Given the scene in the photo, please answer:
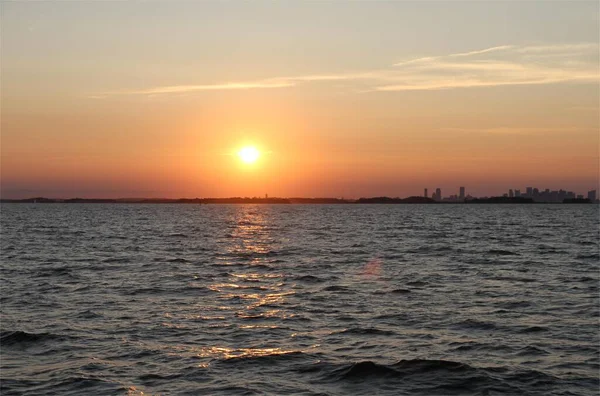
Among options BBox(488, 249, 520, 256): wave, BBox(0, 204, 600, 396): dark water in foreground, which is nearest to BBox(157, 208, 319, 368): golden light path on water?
BBox(0, 204, 600, 396): dark water in foreground

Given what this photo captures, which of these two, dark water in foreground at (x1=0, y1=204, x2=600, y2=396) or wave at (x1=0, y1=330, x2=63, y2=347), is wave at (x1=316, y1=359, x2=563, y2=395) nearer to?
dark water in foreground at (x1=0, y1=204, x2=600, y2=396)

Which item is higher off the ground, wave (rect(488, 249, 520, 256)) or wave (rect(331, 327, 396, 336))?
wave (rect(488, 249, 520, 256))

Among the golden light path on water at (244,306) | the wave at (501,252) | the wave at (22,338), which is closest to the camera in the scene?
the golden light path on water at (244,306)

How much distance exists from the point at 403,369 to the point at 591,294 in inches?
675

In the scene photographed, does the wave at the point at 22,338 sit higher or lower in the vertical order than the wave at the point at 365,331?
lower

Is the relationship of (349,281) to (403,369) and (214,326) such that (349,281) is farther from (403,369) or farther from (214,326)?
(403,369)

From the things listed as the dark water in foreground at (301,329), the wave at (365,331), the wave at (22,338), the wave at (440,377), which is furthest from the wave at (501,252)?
the wave at (22,338)

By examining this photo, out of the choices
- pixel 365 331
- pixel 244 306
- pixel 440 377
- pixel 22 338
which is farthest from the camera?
pixel 244 306

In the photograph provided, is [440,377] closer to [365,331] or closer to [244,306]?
[365,331]

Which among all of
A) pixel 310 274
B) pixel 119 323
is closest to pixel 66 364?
pixel 119 323

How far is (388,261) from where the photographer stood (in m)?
50.6

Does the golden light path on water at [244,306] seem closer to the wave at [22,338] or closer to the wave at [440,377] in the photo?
the wave at [440,377]

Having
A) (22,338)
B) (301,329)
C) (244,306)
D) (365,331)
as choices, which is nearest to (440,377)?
(365,331)

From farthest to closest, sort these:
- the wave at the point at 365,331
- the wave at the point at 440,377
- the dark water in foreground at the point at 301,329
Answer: the wave at the point at 365,331
the dark water in foreground at the point at 301,329
the wave at the point at 440,377
